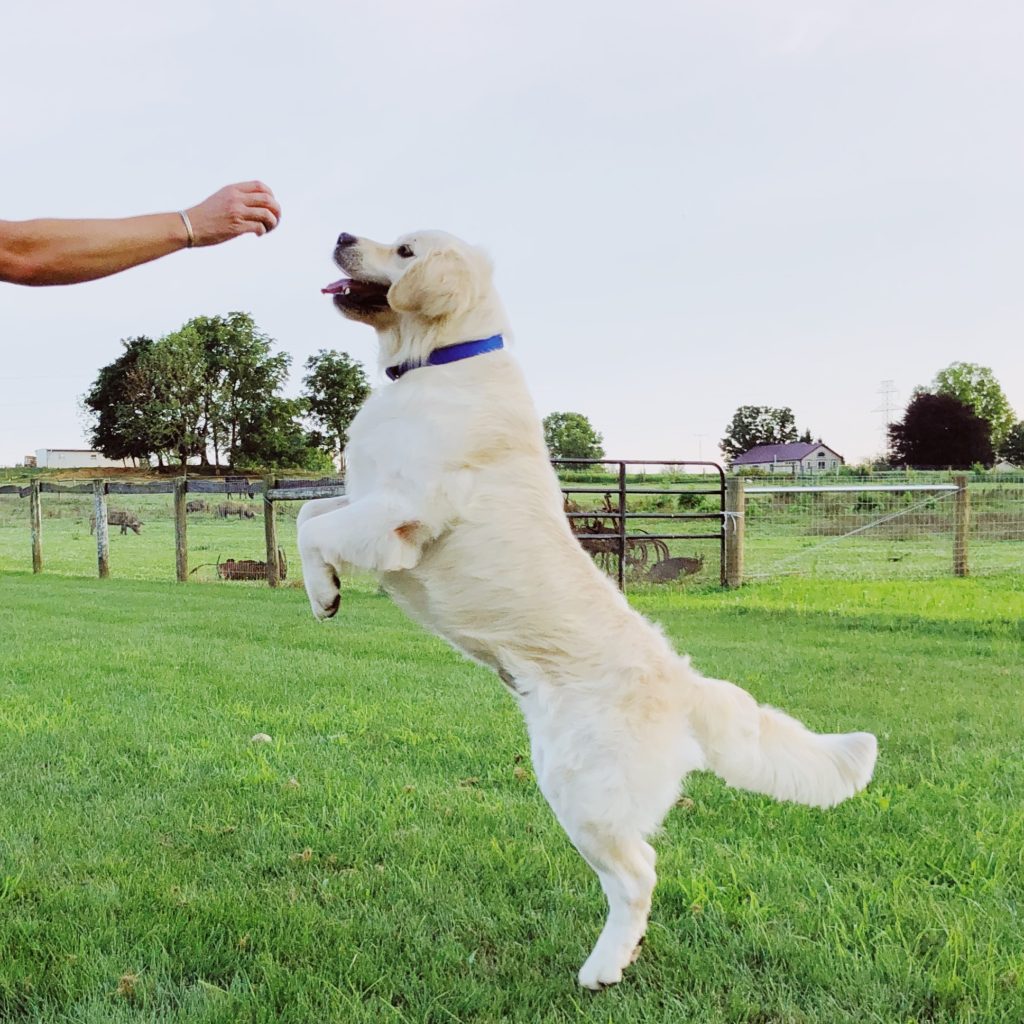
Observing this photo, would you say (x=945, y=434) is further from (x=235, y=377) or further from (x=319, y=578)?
(x=319, y=578)

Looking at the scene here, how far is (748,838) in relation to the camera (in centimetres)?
368

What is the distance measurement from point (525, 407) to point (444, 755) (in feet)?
8.23

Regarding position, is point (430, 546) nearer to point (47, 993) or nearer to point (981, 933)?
point (47, 993)

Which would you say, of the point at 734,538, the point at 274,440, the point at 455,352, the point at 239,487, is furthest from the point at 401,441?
the point at 274,440

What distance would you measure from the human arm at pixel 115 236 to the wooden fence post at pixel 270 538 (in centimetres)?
1197

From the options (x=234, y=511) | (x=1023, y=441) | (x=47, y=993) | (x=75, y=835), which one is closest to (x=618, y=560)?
(x=234, y=511)

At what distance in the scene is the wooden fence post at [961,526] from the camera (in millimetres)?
14241

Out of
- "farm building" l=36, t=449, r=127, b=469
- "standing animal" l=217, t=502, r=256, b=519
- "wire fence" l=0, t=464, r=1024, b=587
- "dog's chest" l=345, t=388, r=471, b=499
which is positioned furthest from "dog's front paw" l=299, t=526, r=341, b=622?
"farm building" l=36, t=449, r=127, b=469

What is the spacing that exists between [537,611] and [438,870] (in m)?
1.23

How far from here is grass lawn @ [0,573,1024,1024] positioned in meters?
2.59

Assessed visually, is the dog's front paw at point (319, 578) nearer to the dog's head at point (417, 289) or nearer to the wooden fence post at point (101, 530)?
the dog's head at point (417, 289)

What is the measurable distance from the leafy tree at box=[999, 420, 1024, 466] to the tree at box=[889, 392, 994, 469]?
11.1 ft

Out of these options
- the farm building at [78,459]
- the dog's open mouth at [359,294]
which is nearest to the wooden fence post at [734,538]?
the dog's open mouth at [359,294]

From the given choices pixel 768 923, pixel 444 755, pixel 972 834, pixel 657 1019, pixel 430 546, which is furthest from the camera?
pixel 444 755
